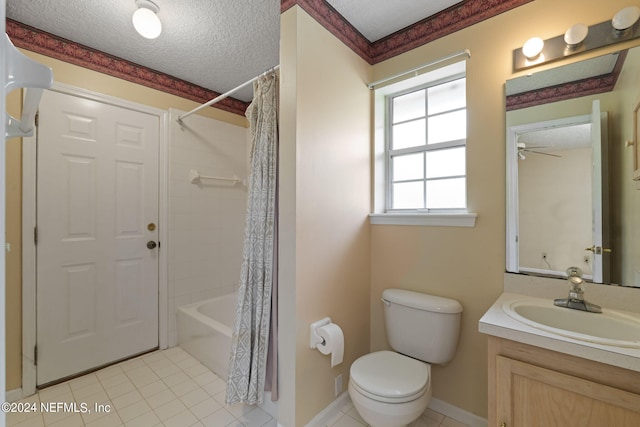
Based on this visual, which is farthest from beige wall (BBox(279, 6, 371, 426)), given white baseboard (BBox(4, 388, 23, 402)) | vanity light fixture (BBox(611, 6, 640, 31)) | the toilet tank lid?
white baseboard (BBox(4, 388, 23, 402))

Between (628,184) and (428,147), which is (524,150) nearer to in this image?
(628,184)

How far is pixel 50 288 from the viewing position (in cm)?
191

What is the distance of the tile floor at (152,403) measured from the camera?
5.23ft

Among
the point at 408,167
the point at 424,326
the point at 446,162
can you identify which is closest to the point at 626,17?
the point at 446,162

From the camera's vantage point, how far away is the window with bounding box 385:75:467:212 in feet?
5.76

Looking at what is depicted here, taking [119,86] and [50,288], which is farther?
[119,86]

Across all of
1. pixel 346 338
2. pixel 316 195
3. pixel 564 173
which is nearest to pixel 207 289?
pixel 346 338

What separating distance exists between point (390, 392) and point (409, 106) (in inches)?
69.2

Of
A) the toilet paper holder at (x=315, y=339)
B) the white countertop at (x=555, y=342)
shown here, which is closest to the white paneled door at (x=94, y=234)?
the toilet paper holder at (x=315, y=339)

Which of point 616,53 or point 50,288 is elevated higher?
point 616,53

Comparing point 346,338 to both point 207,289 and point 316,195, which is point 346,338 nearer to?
point 316,195

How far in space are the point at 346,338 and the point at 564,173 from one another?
147 cm

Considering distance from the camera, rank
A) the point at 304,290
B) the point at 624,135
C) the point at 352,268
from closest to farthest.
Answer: the point at 624,135, the point at 304,290, the point at 352,268

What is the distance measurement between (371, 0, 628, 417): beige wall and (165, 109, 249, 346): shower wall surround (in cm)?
190
